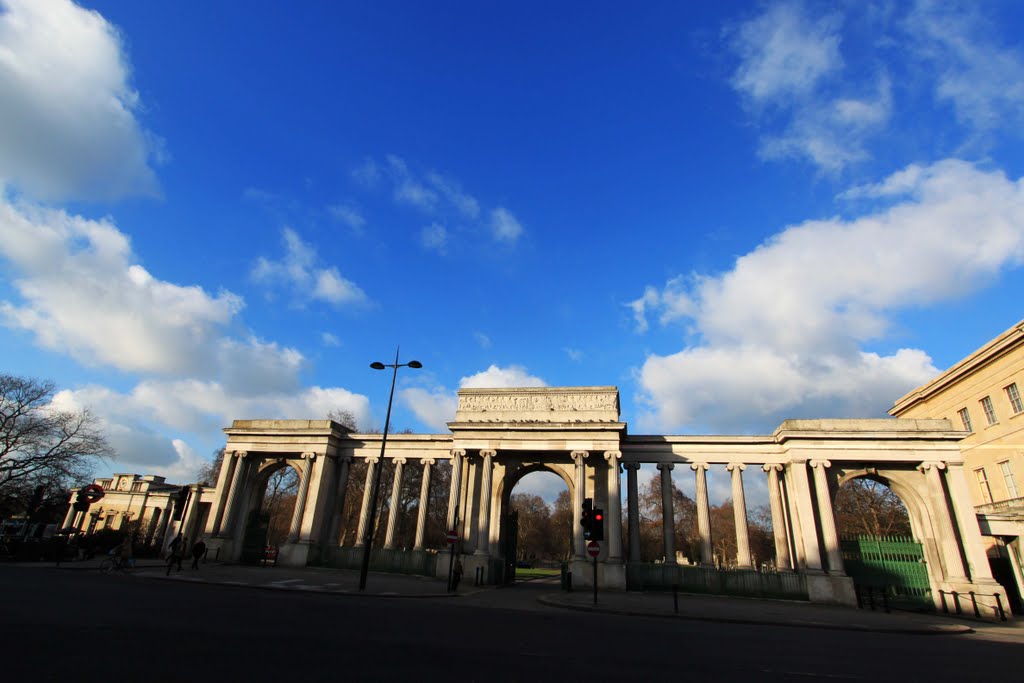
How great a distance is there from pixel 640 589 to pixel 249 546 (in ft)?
87.7

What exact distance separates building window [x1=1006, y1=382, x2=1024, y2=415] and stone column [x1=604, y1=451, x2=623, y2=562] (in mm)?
22915

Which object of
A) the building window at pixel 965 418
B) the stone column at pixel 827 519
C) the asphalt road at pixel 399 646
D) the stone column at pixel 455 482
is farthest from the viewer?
the building window at pixel 965 418

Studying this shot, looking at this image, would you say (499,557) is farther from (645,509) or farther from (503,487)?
(645,509)

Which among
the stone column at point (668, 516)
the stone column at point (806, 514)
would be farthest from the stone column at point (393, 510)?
the stone column at point (806, 514)

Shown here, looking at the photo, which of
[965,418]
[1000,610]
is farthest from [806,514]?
[965,418]

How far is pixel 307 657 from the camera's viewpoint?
23.7 ft

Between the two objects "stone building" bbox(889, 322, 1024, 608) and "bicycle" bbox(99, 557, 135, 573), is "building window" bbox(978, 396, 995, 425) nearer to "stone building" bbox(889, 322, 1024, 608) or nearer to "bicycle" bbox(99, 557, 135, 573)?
"stone building" bbox(889, 322, 1024, 608)

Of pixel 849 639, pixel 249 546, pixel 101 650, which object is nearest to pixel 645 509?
pixel 249 546

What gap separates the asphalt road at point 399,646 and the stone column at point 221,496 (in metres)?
20.7

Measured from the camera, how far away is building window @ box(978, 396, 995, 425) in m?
31.4

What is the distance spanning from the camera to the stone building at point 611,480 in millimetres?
27344

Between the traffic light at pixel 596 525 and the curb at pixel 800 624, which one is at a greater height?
the traffic light at pixel 596 525

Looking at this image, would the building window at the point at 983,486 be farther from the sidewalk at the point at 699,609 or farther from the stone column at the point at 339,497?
the stone column at the point at 339,497

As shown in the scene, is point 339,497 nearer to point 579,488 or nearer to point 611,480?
point 579,488
